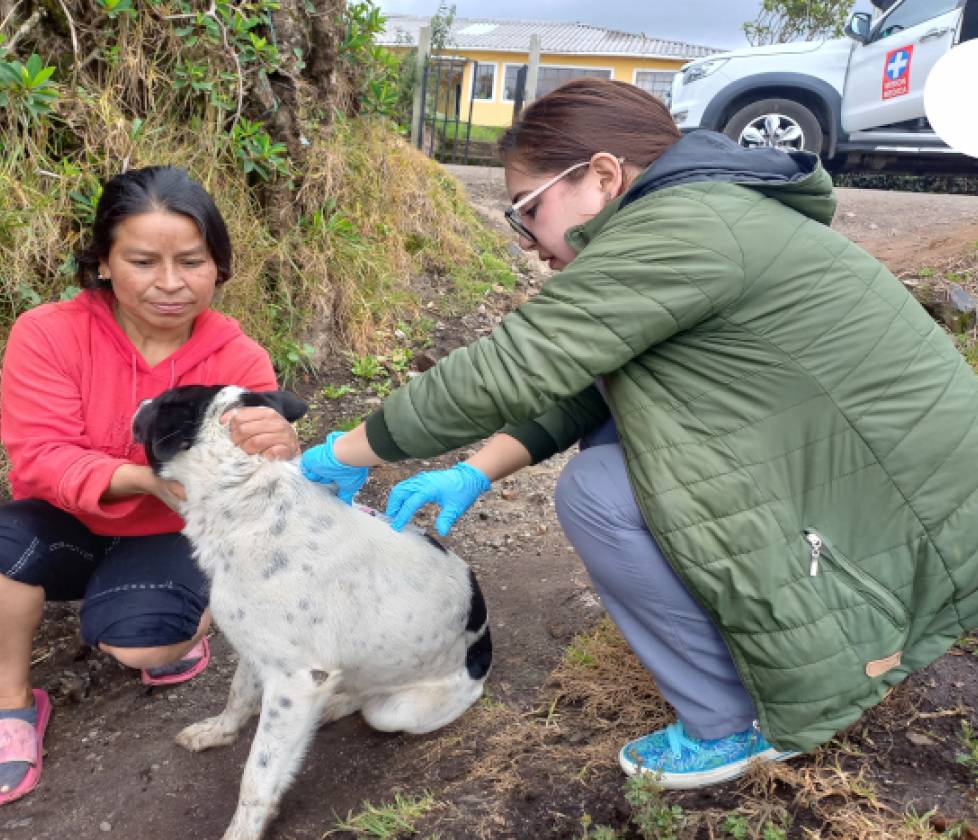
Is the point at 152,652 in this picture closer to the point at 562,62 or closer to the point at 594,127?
the point at 594,127

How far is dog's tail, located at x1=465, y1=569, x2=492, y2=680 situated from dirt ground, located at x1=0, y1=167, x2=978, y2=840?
17 centimetres

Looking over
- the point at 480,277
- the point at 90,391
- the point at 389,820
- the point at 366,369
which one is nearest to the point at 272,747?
the point at 389,820

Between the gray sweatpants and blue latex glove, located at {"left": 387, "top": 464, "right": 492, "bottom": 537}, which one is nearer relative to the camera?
the gray sweatpants

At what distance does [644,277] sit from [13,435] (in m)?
2.22

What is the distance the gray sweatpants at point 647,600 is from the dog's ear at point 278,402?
0.91 metres

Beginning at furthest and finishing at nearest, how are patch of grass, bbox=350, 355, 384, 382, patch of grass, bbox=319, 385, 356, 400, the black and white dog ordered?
patch of grass, bbox=350, 355, 384, 382 < patch of grass, bbox=319, 385, 356, 400 < the black and white dog

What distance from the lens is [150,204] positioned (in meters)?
2.76

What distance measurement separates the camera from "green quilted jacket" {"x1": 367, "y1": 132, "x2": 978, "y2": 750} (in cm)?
211

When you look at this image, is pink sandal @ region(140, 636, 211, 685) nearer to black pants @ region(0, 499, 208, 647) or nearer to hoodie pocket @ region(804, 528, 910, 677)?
black pants @ region(0, 499, 208, 647)

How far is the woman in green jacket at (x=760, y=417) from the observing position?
6.77 feet

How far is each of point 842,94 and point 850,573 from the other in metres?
9.27

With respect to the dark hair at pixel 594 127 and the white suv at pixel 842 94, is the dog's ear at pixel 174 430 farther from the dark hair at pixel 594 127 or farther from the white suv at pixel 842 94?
the white suv at pixel 842 94

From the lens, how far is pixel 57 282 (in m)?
4.39

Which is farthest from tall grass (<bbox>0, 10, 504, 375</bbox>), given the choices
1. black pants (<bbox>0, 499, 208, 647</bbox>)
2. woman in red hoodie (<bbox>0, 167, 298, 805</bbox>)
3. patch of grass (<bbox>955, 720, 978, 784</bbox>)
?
patch of grass (<bbox>955, 720, 978, 784</bbox>)
